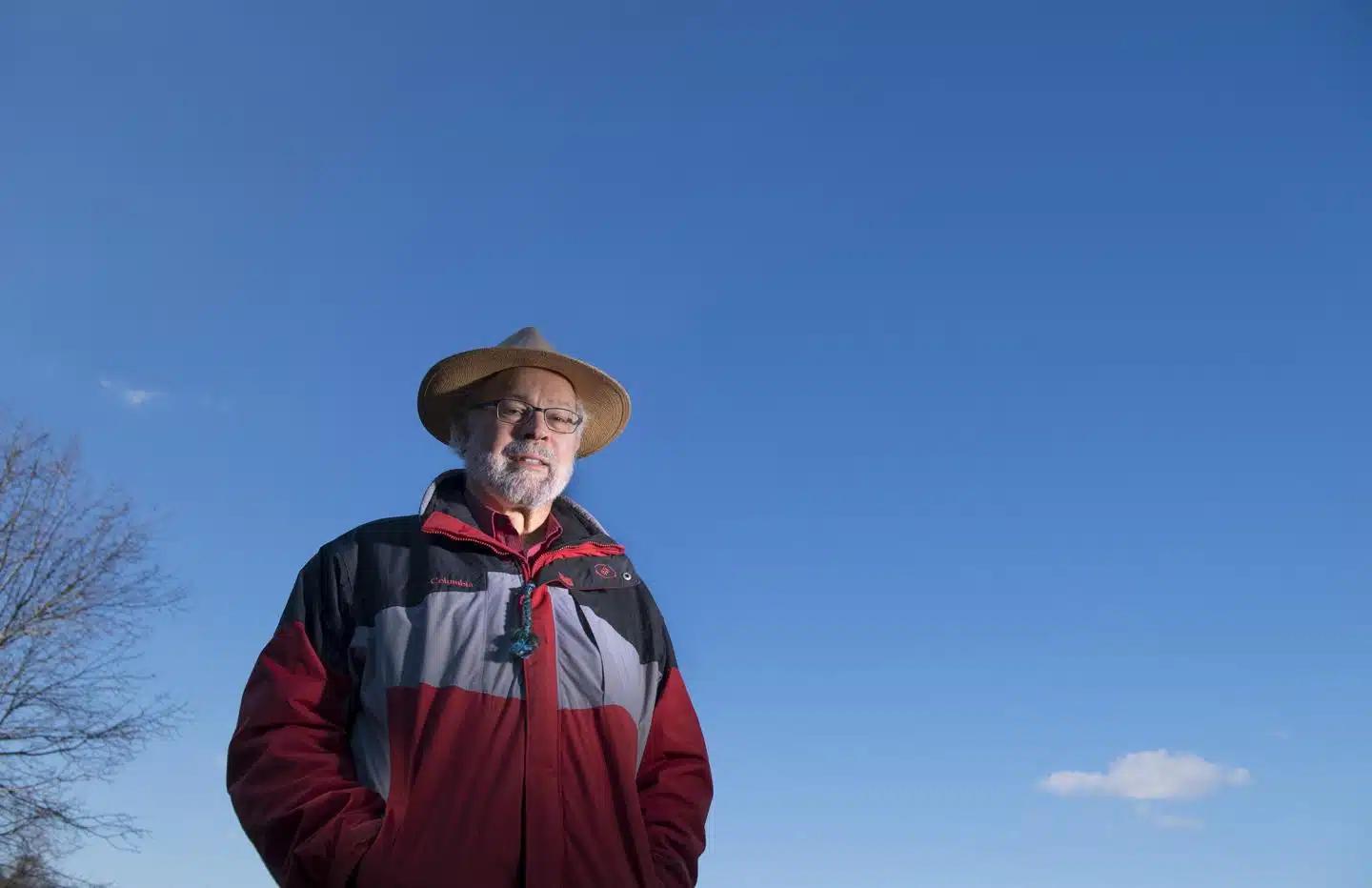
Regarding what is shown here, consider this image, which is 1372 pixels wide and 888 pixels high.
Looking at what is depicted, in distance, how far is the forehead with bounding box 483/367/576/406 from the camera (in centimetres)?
396

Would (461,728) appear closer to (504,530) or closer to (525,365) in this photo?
(504,530)

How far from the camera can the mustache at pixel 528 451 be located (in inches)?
148

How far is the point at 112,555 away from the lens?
49.1ft

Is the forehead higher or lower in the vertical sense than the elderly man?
higher

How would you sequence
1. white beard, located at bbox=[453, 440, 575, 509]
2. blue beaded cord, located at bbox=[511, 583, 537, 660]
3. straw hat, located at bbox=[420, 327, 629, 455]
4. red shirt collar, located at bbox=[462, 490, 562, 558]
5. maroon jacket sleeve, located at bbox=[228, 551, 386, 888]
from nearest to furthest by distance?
maroon jacket sleeve, located at bbox=[228, 551, 386, 888], blue beaded cord, located at bbox=[511, 583, 537, 660], red shirt collar, located at bbox=[462, 490, 562, 558], white beard, located at bbox=[453, 440, 575, 509], straw hat, located at bbox=[420, 327, 629, 455]

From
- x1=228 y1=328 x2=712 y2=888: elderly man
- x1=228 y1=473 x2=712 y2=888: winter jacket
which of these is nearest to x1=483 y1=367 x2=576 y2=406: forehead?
x1=228 y1=328 x2=712 y2=888: elderly man

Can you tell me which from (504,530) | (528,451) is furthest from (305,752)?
(528,451)

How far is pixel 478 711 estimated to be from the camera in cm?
297

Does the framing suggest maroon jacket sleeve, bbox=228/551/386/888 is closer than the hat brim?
Yes

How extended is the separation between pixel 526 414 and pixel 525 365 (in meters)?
0.24

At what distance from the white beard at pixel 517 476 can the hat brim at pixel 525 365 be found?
0.38 metres

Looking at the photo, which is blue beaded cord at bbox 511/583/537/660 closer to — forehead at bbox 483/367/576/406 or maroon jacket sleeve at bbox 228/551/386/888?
maroon jacket sleeve at bbox 228/551/386/888

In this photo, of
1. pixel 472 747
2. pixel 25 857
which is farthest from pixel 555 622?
pixel 25 857

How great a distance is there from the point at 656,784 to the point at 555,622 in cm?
61
